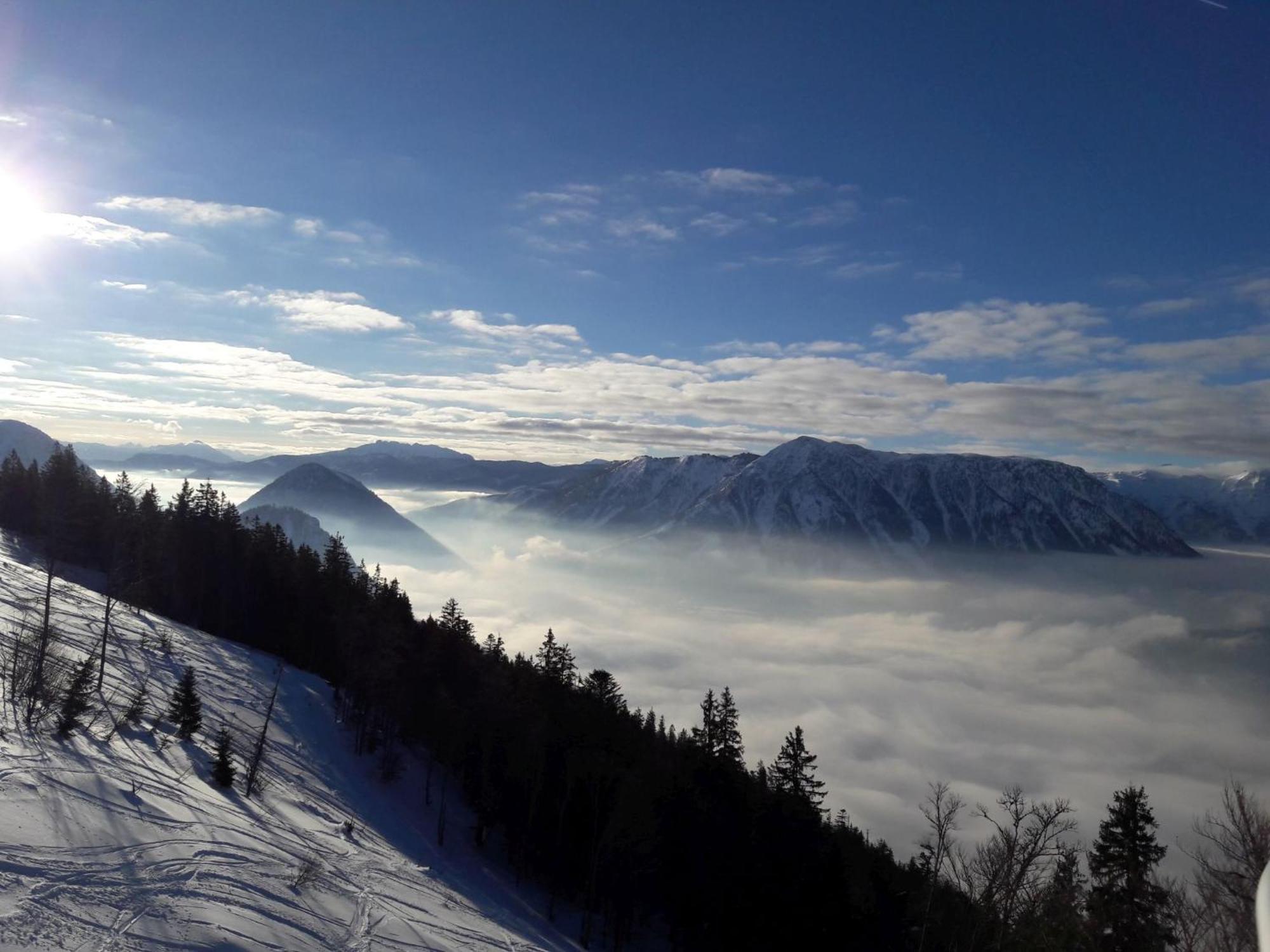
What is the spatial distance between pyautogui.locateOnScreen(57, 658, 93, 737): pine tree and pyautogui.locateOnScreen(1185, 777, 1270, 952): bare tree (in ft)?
91.9

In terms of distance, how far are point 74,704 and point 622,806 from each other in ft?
79.0

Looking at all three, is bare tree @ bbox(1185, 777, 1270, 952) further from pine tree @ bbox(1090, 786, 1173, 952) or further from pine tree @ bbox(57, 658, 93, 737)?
pine tree @ bbox(57, 658, 93, 737)

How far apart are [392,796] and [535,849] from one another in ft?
29.6

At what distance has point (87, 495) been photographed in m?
69.8

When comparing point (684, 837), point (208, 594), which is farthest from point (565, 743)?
point (208, 594)

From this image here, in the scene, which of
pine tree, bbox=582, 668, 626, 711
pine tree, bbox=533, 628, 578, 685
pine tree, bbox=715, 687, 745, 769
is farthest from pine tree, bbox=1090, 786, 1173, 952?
pine tree, bbox=533, 628, 578, 685

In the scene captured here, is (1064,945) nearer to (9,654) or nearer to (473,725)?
(473,725)

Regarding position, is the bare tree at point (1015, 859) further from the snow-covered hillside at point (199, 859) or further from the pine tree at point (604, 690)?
the pine tree at point (604, 690)

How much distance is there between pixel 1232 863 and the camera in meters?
17.3

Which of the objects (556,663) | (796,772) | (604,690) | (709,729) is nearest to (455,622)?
(556,663)

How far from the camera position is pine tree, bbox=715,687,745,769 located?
42344 millimetres

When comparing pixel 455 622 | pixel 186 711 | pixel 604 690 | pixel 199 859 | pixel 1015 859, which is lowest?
pixel 604 690

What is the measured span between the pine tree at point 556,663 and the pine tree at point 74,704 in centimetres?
3083

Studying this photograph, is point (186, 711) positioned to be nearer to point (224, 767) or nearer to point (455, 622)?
point (224, 767)
